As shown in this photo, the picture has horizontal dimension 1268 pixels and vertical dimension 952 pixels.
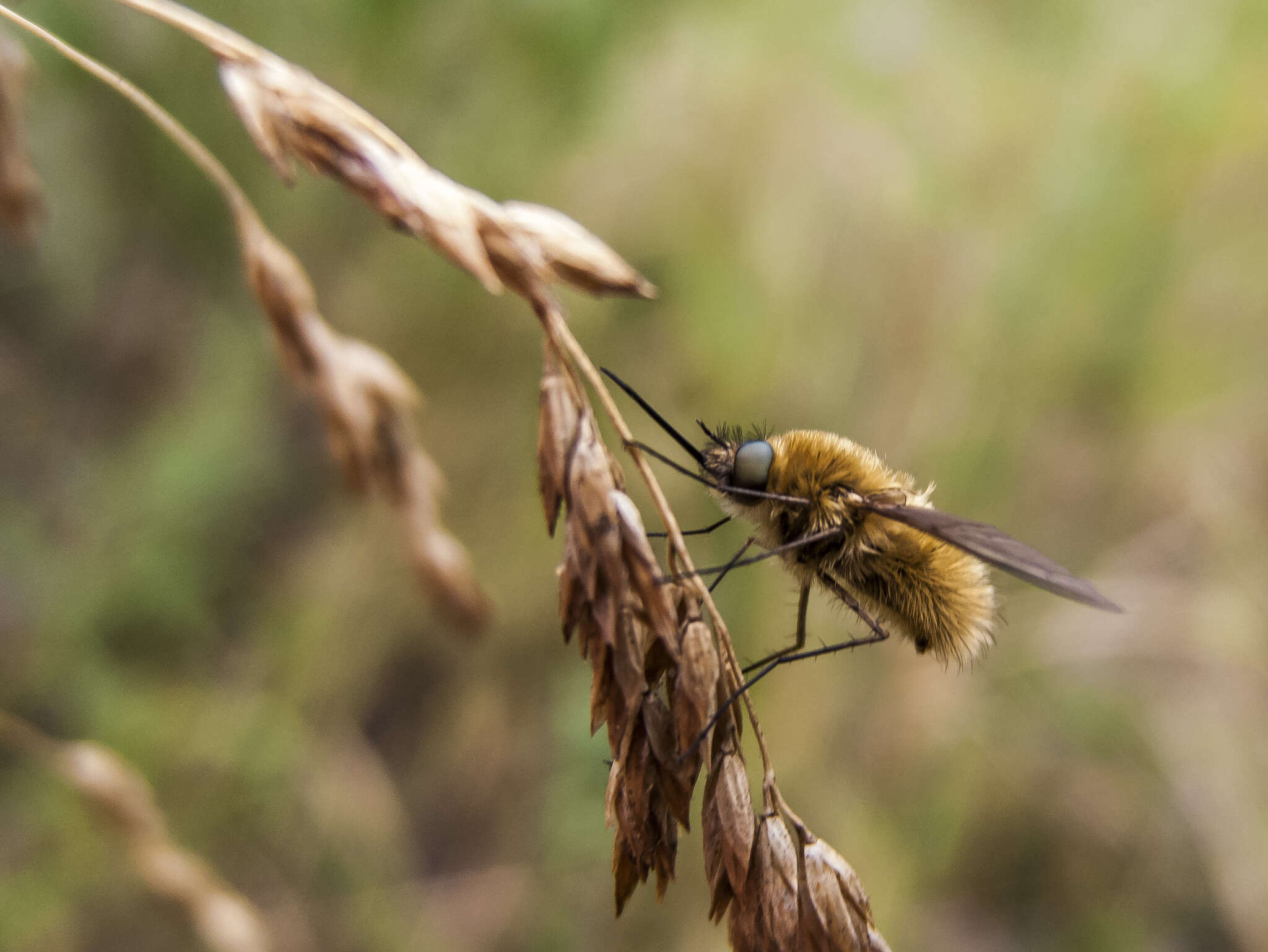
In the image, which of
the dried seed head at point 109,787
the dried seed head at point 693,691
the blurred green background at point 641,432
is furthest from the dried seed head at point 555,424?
the blurred green background at point 641,432

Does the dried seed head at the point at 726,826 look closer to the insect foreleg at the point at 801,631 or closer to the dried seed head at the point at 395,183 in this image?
the insect foreleg at the point at 801,631

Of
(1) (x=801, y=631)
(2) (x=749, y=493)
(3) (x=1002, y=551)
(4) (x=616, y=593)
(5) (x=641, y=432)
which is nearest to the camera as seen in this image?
(4) (x=616, y=593)

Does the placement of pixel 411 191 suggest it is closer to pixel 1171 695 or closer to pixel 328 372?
pixel 328 372

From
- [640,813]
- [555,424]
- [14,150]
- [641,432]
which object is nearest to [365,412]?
[555,424]

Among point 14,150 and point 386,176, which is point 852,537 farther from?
point 14,150

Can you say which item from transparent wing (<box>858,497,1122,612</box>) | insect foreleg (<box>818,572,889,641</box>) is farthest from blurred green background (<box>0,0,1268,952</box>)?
transparent wing (<box>858,497,1122,612</box>)

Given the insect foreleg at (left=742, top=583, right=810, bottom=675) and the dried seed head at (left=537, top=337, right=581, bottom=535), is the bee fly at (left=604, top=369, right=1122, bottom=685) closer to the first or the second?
the insect foreleg at (left=742, top=583, right=810, bottom=675)
